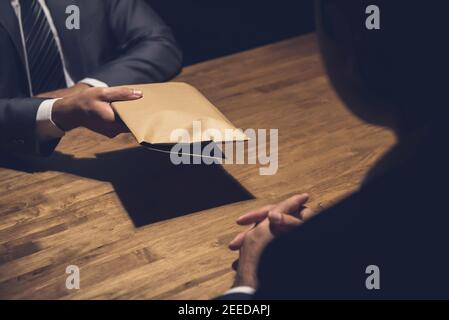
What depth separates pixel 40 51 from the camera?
192 centimetres

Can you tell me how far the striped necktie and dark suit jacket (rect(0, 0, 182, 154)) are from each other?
0.03 meters

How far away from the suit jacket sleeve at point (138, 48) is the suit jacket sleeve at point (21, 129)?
254 millimetres

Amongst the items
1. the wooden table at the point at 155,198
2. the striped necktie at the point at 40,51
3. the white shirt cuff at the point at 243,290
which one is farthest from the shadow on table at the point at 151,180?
the striped necktie at the point at 40,51

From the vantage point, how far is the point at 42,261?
1105 millimetres

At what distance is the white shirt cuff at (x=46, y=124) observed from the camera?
59.1 inches

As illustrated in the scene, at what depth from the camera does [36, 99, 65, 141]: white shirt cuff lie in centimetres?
150

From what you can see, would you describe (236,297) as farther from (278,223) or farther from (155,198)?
(155,198)

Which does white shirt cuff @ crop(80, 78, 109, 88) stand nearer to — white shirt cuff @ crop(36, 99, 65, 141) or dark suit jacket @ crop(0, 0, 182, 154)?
dark suit jacket @ crop(0, 0, 182, 154)

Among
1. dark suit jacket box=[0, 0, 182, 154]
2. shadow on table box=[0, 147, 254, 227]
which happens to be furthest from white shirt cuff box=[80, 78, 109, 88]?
shadow on table box=[0, 147, 254, 227]

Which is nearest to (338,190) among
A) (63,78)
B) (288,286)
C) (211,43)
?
(288,286)

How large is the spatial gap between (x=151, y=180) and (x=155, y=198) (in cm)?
8

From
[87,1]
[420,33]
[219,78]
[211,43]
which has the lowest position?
[211,43]
